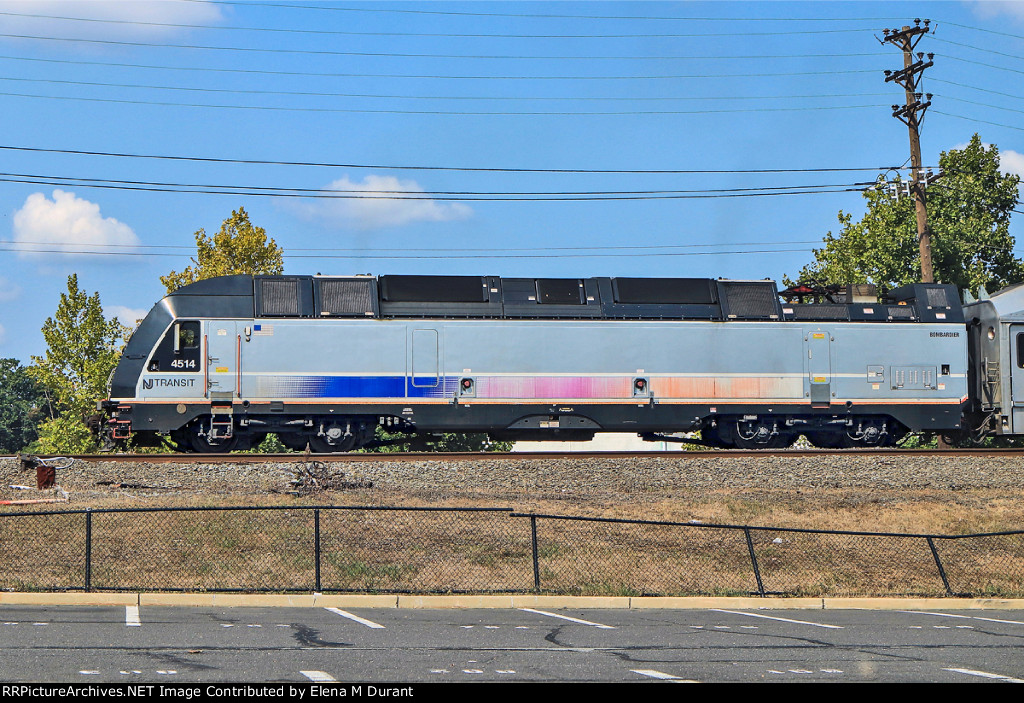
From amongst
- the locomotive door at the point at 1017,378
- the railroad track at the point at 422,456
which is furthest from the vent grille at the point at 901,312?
the railroad track at the point at 422,456

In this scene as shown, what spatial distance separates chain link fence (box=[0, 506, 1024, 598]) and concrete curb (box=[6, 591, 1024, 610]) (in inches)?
13.7

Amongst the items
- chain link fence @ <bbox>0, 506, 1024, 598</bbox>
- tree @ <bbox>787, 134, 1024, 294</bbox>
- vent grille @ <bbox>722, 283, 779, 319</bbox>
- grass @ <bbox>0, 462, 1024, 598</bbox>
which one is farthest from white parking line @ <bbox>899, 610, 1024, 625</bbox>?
tree @ <bbox>787, 134, 1024, 294</bbox>

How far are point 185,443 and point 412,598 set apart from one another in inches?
476

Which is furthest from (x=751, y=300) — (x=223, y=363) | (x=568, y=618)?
(x=568, y=618)

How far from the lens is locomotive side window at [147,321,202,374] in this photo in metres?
23.7

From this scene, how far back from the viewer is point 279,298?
24234 mm

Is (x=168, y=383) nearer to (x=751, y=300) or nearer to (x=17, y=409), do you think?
(x=751, y=300)

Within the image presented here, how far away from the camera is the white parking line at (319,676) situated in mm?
8680

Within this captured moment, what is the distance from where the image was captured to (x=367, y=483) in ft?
70.1

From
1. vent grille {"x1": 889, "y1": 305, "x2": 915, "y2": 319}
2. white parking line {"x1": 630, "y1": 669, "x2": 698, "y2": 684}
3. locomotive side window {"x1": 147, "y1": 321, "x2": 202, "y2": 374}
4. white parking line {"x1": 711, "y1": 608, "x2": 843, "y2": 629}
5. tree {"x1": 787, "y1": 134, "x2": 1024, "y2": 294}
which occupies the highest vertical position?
tree {"x1": 787, "y1": 134, "x2": 1024, "y2": 294}

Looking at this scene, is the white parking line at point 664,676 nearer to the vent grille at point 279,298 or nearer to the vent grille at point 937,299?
the vent grille at point 279,298

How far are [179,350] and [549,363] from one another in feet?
28.2

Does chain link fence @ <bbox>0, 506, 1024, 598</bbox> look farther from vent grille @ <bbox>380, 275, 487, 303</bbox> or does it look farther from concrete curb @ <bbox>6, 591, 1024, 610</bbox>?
vent grille @ <bbox>380, 275, 487, 303</bbox>

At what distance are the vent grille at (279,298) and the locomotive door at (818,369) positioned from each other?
41.3ft
